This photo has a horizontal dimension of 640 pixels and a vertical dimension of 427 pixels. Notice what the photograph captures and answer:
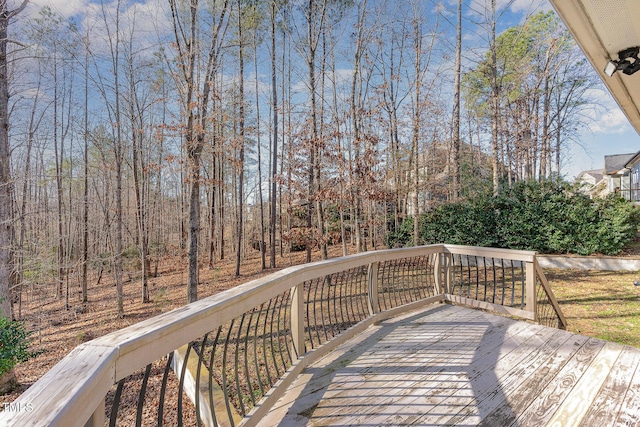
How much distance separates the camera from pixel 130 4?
842 cm

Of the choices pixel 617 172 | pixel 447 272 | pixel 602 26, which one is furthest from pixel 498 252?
pixel 617 172

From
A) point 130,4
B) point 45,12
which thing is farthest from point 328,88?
point 45,12

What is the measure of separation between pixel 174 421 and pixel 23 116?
1079 centimetres

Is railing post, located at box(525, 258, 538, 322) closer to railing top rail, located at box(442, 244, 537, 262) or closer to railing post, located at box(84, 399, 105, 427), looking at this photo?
railing top rail, located at box(442, 244, 537, 262)

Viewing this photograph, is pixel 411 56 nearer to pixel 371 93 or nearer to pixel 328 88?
pixel 371 93

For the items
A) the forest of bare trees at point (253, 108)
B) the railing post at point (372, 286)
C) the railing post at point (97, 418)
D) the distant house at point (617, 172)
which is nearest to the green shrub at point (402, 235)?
the forest of bare trees at point (253, 108)

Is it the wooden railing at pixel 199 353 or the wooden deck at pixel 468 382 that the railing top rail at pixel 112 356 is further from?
the wooden deck at pixel 468 382

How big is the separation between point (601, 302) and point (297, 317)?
6944 millimetres

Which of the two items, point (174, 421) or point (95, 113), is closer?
point (174, 421)

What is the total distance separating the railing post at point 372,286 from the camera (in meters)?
3.40

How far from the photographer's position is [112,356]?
0.93m

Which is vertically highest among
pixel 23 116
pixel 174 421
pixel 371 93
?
pixel 371 93

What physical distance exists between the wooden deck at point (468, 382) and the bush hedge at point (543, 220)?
6.57m

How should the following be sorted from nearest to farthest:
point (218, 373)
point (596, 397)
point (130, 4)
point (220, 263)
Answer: point (596, 397) → point (218, 373) → point (130, 4) → point (220, 263)
